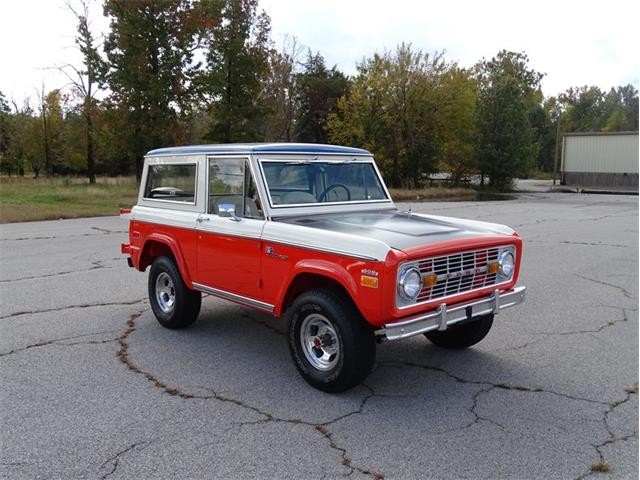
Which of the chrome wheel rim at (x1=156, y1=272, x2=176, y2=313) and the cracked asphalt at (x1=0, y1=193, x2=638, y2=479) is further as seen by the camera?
Answer: the chrome wheel rim at (x1=156, y1=272, x2=176, y2=313)

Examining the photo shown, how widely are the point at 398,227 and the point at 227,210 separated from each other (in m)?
1.49

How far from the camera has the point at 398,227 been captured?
4.70 meters

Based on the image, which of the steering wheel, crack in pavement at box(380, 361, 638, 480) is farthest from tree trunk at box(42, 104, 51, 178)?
crack in pavement at box(380, 361, 638, 480)

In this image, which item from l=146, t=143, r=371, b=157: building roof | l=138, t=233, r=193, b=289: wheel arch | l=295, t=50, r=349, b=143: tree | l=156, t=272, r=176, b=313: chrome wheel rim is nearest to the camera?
l=146, t=143, r=371, b=157: building roof

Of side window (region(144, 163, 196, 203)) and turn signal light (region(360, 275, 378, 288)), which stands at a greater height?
side window (region(144, 163, 196, 203))

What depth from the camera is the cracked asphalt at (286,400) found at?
11.1 feet

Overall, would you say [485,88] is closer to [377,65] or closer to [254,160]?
[377,65]

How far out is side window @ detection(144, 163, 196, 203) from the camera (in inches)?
226

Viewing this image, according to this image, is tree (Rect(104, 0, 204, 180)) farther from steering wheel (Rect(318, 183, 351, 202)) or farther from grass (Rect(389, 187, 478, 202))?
steering wheel (Rect(318, 183, 351, 202))

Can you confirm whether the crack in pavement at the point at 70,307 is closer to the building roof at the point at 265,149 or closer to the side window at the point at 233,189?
the building roof at the point at 265,149

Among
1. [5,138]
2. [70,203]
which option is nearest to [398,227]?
[70,203]

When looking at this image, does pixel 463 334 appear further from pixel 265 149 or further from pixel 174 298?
pixel 174 298

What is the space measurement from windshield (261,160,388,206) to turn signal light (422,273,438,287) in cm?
157

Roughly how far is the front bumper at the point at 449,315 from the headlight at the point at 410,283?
6.9 inches
